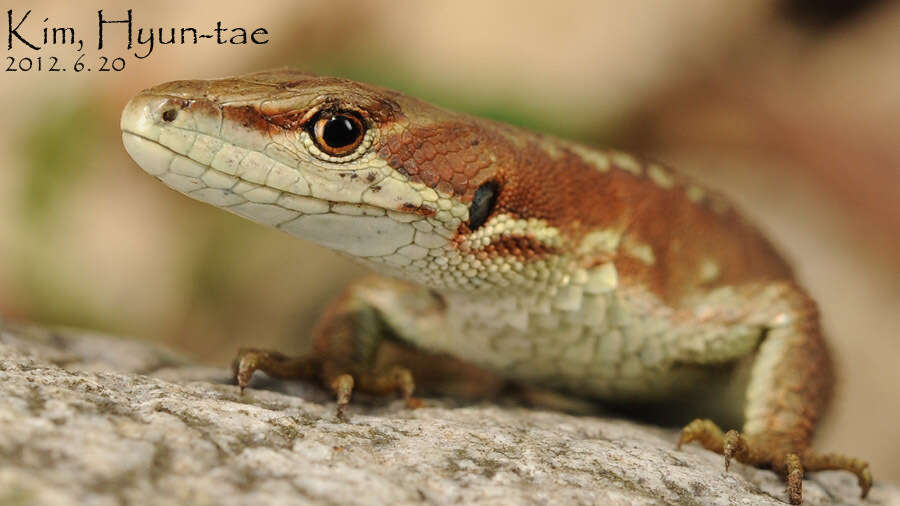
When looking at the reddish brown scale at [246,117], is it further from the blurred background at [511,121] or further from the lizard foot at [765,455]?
the blurred background at [511,121]

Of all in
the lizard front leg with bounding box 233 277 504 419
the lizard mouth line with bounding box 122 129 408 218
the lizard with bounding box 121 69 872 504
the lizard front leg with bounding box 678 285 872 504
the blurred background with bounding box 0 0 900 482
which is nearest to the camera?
the lizard mouth line with bounding box 122 129 408 218

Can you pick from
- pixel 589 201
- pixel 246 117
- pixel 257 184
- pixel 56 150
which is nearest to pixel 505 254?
pixel 589 201

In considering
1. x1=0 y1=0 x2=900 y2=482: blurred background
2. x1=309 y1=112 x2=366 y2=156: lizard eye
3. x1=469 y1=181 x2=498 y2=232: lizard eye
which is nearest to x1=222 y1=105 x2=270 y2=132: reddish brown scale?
x1=309 y1=112 x2=366 y2=156: lizard eye

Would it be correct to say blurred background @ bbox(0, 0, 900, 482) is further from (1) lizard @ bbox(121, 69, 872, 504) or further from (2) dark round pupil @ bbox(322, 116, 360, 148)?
(2) dark round pupil @ bbox(322, 116, 360, 148)

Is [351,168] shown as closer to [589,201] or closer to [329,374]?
[329,374]

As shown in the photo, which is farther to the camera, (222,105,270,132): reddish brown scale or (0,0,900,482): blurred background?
(0,0,900,482): blurred background

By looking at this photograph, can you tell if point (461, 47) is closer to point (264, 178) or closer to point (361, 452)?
point (264, 178)
